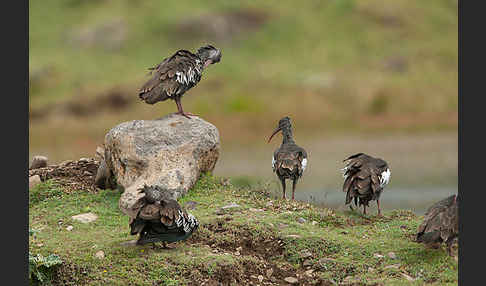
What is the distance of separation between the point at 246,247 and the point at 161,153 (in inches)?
127

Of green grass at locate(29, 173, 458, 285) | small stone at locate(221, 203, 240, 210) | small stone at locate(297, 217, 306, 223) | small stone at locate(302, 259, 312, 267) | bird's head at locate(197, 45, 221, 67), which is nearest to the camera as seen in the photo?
green grass at locate(29, 173, 458, 285)

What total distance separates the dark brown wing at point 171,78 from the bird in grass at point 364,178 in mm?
3772

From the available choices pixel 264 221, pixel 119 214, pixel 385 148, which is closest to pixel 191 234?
pixel 264 221

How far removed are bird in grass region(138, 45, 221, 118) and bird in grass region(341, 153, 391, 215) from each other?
3.77m

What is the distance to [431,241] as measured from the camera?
891 centimetres

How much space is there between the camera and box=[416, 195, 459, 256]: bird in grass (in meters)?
8.74

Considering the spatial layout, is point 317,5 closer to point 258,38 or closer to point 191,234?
point 258,38

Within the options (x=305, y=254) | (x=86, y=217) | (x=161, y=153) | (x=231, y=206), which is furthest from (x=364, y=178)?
(x=86, y=217)

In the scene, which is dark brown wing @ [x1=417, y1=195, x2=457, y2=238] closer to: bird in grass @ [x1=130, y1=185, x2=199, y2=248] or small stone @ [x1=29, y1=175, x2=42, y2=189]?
bird in grass @ [x1=130, y1=185, x2=199, y2=248]

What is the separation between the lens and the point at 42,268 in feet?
29.5

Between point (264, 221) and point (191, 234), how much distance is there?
145 centimetres

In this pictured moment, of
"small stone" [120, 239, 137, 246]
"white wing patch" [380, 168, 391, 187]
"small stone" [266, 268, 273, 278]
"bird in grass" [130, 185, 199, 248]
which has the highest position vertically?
"white wing patch" [380, 168, 391, 187]

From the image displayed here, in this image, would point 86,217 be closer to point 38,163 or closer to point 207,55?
point 38,163

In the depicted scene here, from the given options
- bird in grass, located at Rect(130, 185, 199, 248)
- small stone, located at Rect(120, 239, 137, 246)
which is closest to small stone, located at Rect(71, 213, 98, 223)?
small stone, located at Rect(120, 239, 137, 246)
